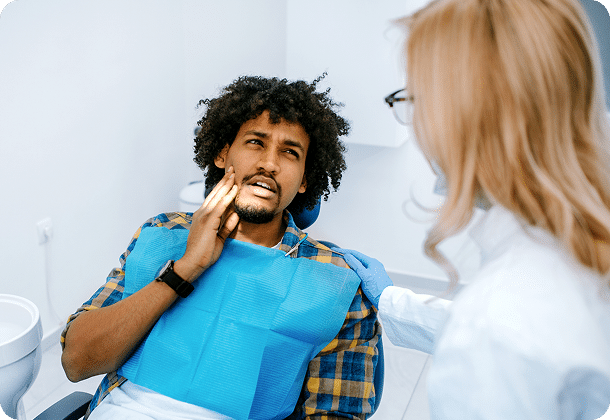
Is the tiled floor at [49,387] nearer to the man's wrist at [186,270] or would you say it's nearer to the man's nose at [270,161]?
the man's wrist at [186,270]

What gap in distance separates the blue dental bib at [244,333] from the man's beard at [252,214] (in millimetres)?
133

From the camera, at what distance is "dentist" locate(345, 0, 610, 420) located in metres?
0.66

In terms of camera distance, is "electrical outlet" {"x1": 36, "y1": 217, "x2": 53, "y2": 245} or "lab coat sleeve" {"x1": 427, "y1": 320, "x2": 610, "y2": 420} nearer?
"lab coat sleeve" {"x1": 427, "y1": 320, "x2": 610, "y2": 420}

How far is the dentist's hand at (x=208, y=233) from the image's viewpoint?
127 cm

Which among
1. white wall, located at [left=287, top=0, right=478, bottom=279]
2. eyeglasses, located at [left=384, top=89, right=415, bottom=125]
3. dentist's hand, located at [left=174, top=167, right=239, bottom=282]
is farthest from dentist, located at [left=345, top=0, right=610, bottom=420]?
white wall, located at [left=287, top=0, right=478, bottom=279]

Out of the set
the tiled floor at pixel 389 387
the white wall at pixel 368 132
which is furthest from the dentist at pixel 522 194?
the tiled floor at pixel 389 387

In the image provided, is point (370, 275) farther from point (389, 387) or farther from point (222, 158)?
point (389, 387)

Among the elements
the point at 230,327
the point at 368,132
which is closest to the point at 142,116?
the point at 368,132

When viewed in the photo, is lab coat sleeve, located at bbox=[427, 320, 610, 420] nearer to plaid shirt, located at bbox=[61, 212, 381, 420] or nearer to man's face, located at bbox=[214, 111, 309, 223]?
plaid shirt, located at bbox=[61, 212, 381, 420]

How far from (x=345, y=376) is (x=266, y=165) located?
0.62 m

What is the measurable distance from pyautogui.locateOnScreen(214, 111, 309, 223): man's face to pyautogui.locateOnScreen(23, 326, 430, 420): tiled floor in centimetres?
116

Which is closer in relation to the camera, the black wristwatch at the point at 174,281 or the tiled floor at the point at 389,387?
the black wristwatch at the point at 174,281

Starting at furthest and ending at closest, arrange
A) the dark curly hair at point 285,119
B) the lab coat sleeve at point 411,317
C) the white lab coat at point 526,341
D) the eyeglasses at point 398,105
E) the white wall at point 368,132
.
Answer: the white wall at point 368,132 → the dark curly hair at point 285,119 → the lab coat sleeve at point 411,317 → the eyeglasses at point 398,105 → the white lab coat at point 526,341

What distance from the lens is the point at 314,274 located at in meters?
1.35
